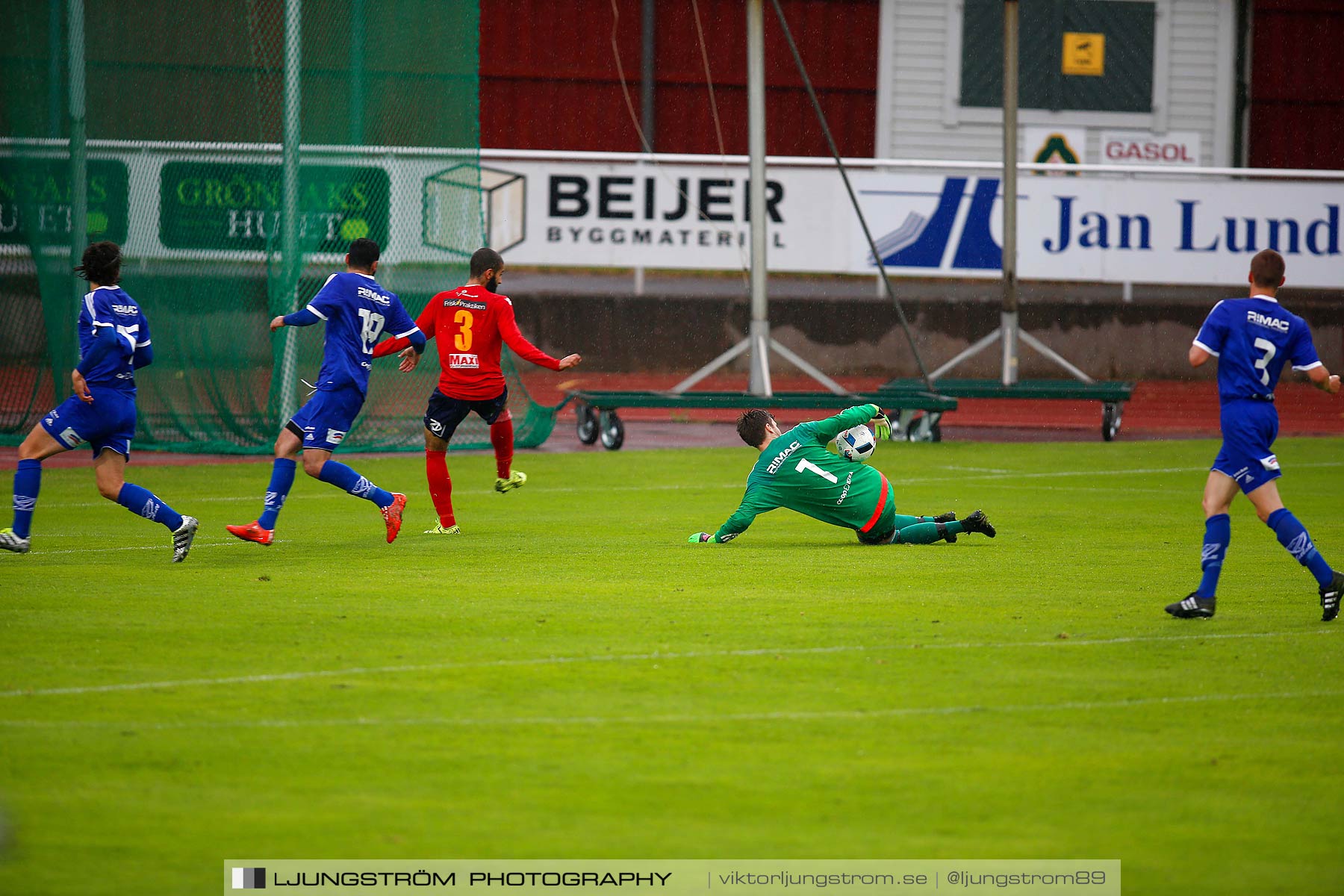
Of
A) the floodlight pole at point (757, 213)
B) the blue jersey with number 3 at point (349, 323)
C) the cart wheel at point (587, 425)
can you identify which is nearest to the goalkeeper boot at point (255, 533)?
the blue jersey with number 3 at point (349, 323)

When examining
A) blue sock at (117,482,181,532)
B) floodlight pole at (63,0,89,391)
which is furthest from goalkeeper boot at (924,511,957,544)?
floodlight pole at (63,0,89,391)

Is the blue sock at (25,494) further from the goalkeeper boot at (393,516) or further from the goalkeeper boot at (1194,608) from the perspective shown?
the goalkeeper boot at (1194,608)

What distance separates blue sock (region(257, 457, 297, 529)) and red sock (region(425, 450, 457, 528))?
120 centimetres

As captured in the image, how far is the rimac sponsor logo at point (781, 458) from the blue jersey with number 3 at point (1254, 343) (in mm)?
2858

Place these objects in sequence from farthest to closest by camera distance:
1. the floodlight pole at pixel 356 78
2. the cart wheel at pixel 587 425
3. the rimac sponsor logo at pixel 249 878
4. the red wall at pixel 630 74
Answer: the red wall at pixel 630 74 < the cart wheel at pixel 587 425 < the floodlight pole at pixel 356 78 < the rimac sponsor logo at pixel 249 878

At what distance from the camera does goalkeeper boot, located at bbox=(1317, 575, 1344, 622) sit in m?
8.02

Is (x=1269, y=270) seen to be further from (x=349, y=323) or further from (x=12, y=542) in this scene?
(x=12, y=542)

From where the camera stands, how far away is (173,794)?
5.10 metres

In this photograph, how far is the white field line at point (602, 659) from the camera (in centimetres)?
648

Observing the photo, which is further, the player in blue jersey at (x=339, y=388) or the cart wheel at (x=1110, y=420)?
the cart wheel at (x=1110, y=420)

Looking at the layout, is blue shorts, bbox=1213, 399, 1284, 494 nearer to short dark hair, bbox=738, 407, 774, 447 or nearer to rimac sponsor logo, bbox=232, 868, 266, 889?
short dark hair, bbox=738, 407, 774, 447

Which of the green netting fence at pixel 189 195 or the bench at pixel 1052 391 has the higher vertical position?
the green netting fence at pixel 189 195

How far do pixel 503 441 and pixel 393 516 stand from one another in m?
2.19

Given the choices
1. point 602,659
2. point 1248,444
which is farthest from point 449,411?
point 1248,444
